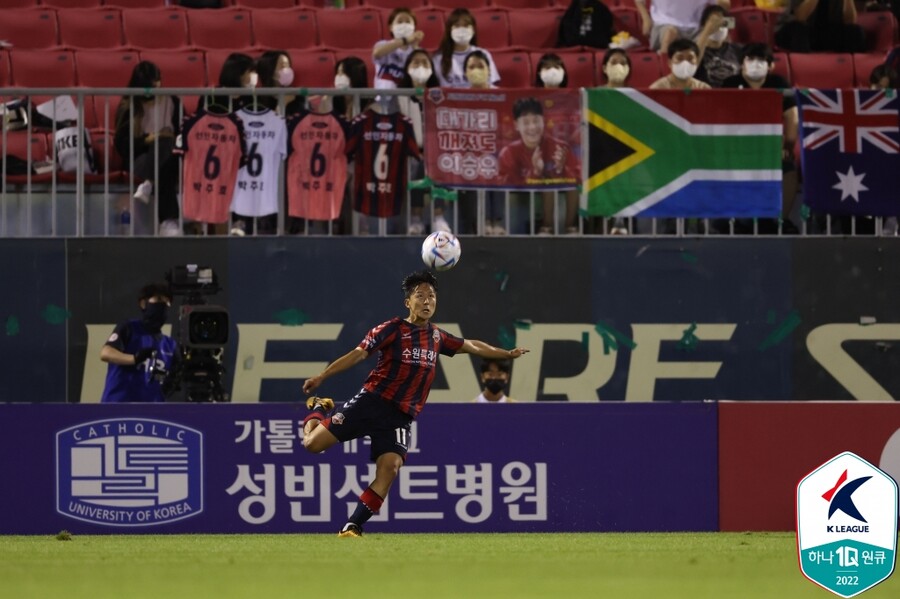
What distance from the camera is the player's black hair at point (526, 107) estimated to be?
14.5 metres

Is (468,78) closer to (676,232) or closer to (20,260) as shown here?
(676,232)

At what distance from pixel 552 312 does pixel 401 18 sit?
343 cm

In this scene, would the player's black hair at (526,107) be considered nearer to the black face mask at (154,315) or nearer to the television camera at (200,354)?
the television camera at (200,354)

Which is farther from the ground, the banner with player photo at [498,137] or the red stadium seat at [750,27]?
the red stadium seat at [750,27]

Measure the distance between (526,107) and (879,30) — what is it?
5.39 meters

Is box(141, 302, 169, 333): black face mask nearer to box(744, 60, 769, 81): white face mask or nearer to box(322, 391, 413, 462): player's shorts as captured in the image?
box(322, 391, 413, 462): player's shorts

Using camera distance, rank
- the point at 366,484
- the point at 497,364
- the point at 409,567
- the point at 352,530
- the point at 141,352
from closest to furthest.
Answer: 1. the point at 409,567
2. the point at 352,530
3. the point at 366,484
4. the point at 141,352
5. the point at 497,364

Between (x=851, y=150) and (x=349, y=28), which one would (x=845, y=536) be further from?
(x=349, y=28)

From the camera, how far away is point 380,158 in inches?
568

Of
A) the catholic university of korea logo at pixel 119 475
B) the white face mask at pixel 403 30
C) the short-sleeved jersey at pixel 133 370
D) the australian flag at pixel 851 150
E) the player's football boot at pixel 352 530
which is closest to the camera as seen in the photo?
the player's football boot at pixel 352 530

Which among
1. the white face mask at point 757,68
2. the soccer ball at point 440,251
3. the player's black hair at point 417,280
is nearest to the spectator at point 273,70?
the soccer ball at point 440,251

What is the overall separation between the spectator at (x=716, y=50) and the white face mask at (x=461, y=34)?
234 centimetres

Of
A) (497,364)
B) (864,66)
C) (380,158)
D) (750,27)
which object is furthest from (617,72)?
(864,66)

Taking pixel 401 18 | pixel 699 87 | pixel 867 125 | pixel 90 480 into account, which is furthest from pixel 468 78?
pixel 90 480
